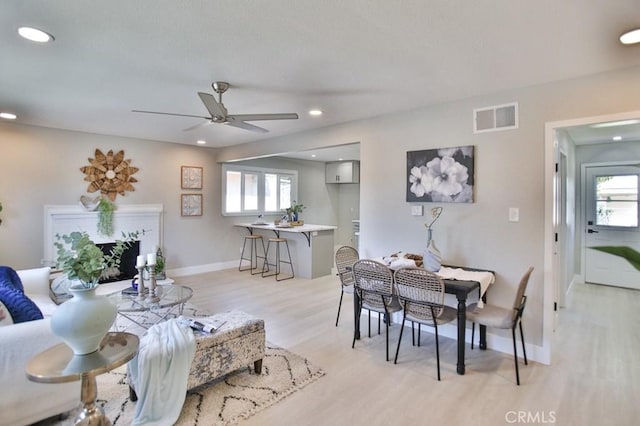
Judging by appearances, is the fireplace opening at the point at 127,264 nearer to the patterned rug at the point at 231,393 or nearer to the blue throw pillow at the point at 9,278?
the blue throw pillow at the point at 9,278

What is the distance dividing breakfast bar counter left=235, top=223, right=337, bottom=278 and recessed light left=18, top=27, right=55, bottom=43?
424 cm

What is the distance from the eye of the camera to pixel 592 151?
555 centimetres

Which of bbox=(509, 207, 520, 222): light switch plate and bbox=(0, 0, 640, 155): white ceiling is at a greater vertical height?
bbox=(0, 0, 640, 155): white ceiling

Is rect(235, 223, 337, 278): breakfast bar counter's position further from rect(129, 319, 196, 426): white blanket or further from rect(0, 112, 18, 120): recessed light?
rect(0, 112, 18, 120): recessed light

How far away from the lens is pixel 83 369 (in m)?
1.43

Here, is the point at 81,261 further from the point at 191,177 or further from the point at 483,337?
the point at 191,177

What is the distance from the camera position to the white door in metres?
5.24

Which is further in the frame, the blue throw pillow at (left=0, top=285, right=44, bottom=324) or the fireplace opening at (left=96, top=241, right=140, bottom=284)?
the fireplace opening at (left=96, top=241, right=140, bottom=284)

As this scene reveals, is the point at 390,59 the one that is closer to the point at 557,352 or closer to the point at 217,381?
the point at 217,381

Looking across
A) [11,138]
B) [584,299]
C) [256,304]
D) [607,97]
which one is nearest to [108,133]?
[11,138]

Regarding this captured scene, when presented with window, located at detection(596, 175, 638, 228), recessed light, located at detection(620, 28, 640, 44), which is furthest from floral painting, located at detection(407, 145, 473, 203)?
window, located at detection(596, 175, 638, 228)

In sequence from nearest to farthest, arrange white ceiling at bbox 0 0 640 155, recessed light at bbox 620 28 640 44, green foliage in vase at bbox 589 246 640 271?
green foliage in vase at bbox 589 246 640 271 → white ceiling at bbox 0 0 640 155 → recessed light at bbox 620 28 640 44

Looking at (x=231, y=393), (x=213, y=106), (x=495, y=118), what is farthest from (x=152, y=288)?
(x=495, y=118)

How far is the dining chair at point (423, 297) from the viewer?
106 inches
